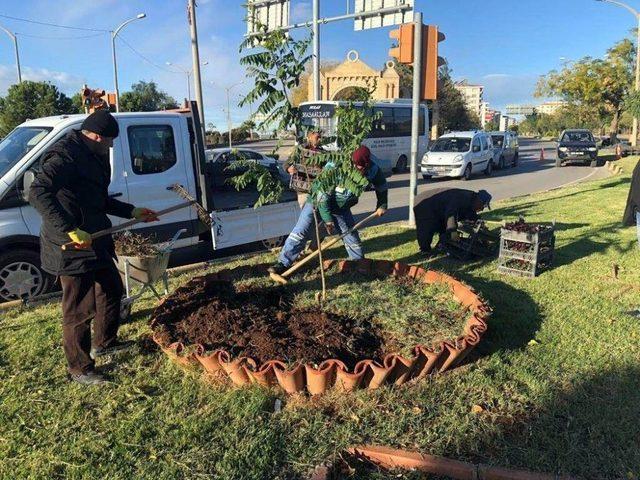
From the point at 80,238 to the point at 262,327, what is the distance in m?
1.49

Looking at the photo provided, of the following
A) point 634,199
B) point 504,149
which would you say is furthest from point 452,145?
point 634,199

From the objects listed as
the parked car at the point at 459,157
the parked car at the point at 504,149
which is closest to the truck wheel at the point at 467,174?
the parked car at the point at 459,157

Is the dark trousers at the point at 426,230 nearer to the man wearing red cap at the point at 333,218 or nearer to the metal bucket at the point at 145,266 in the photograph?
the man wearing red cap at the point at 333,218

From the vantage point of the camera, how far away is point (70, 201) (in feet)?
11.3

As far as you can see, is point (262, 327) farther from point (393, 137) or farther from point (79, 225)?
point (393, 137)

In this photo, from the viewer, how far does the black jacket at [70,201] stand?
326 cm

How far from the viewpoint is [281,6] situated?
58.1ft

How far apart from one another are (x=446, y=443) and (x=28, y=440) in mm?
2446

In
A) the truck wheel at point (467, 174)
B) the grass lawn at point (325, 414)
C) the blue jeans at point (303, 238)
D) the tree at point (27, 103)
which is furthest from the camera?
the tree at point (27, 103)

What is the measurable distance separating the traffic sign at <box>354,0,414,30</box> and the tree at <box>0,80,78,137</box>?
20937 millimetres

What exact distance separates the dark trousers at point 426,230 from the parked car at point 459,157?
1329cm

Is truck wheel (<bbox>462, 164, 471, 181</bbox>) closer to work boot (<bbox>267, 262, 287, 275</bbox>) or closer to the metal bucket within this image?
work boot (<bbox>267, 262, 287, 275</bbox>)

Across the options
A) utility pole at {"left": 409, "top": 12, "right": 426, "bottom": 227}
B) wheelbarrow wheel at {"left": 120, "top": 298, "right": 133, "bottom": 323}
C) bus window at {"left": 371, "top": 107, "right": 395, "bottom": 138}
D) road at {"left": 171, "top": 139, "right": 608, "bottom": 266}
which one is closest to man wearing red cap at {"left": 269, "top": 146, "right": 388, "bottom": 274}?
wheelbarrow wheel at {"left": 120, "top": 298, "right": 133, "bottom": 323}

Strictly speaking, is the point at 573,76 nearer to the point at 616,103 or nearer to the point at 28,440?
the point at 616,103
